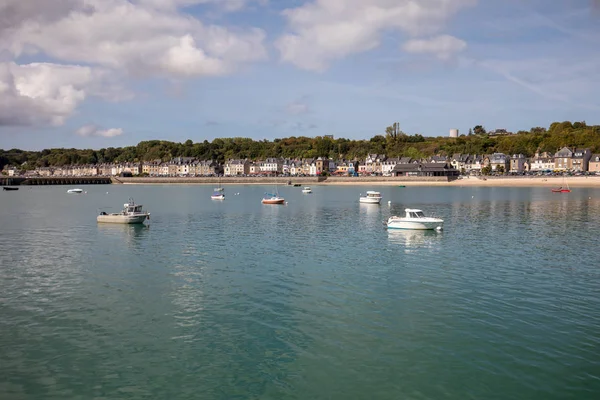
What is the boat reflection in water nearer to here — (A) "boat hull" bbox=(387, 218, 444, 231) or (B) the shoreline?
(A) "boat hull" bbox=(387, 218, 444, 231)

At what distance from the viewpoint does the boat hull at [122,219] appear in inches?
1950

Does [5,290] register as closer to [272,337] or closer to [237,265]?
[237,265]

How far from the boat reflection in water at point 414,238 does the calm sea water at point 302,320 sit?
856mm

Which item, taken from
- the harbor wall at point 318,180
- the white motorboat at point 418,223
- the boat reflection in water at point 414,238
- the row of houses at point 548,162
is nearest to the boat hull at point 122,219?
the boat reflection in water at point 414,238

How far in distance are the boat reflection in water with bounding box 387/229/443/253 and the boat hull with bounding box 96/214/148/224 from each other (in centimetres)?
2517

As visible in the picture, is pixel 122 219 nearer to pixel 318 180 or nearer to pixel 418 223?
pixel 418 223

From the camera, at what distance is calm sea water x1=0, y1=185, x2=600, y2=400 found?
44.5 ft

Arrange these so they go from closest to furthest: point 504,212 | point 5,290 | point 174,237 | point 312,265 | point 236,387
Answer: point 236,387
point 5,290
point 312,265
point 174,237
point 504,212

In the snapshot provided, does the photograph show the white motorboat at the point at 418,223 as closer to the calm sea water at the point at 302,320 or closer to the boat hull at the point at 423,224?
the boat hull at the point at 423,224

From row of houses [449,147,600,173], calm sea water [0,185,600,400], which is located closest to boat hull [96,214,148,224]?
calm sea water [0,185,600,400]

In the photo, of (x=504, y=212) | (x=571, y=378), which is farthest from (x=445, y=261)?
(x=504, y=212)

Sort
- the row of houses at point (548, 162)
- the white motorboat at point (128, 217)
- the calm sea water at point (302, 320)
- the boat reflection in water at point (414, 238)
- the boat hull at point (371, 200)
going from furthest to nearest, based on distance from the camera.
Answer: the row of houses at point (548, 162) < the boat hull at point (371, 200) < the white motorboat at point (128, 217) < the boat reflection in water at point (414, 238) < the calm sea water at point (302, 320)

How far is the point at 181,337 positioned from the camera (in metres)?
16.9

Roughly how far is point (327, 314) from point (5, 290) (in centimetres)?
1583
